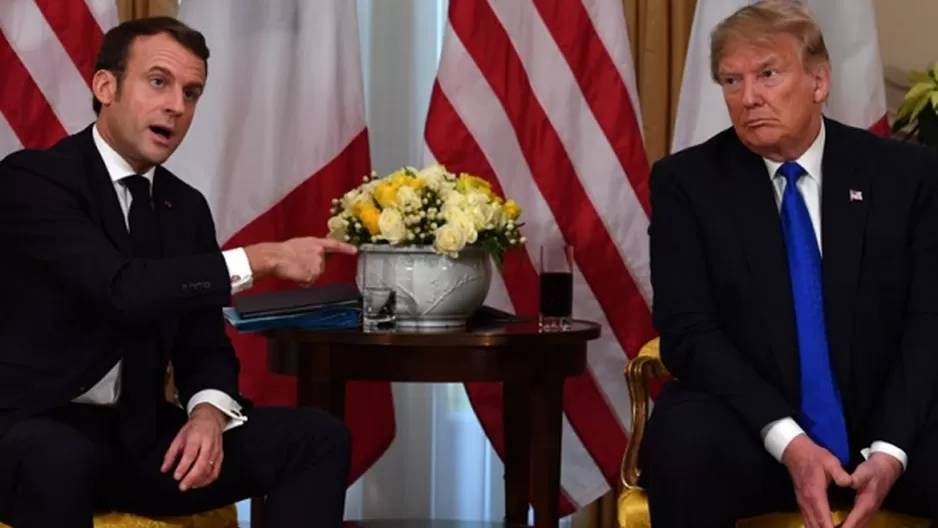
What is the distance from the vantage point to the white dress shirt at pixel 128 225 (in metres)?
2.22

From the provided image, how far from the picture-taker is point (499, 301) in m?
3.51

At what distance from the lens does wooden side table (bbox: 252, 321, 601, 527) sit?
2.74m

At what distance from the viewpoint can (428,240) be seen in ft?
9.31

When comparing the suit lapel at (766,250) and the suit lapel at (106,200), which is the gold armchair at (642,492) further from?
the suit lapel at (106,200)

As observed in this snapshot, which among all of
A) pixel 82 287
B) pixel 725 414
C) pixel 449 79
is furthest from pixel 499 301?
pixel 82 287

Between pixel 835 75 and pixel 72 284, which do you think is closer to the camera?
pixel 72 284

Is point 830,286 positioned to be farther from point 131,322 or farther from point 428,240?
point 131,322

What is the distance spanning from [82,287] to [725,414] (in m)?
1.15

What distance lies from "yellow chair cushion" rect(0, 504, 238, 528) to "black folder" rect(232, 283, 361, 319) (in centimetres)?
49

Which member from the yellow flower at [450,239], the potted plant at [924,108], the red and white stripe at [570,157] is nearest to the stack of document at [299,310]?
the yellow flower at [450,239]

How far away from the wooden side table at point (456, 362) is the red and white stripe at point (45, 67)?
1.03 m

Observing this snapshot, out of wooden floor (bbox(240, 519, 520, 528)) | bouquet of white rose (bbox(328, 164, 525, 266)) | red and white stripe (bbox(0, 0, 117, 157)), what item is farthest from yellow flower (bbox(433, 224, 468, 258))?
red and white stripe (bbox(0, 0, 117, 157))

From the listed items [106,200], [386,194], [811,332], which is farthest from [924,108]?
[106,200]

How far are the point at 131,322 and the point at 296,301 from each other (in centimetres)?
67
